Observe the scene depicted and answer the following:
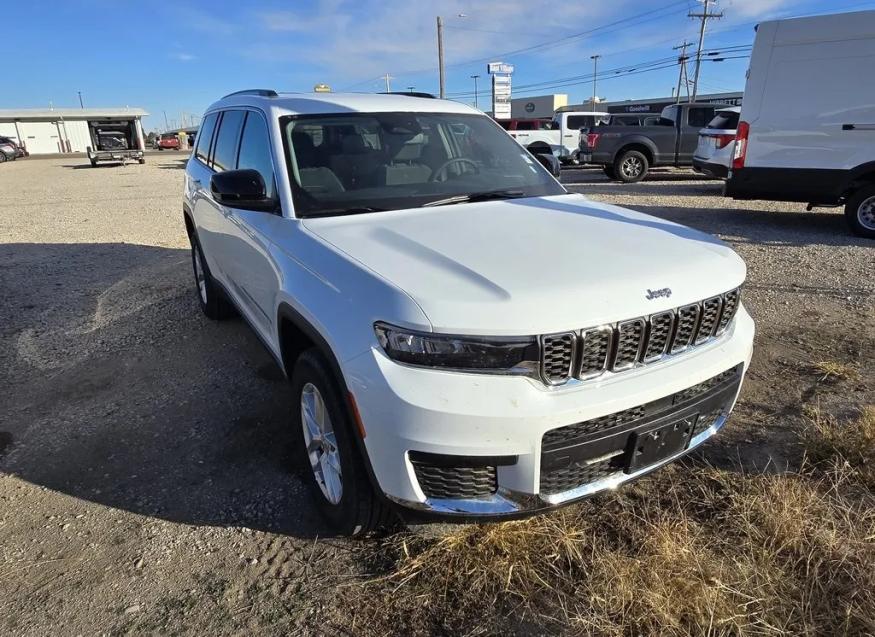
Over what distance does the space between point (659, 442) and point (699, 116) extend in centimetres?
1602

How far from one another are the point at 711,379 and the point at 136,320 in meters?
5.06

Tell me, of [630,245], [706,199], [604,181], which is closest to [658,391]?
[630,245]

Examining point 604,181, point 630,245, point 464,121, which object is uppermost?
point 464,121

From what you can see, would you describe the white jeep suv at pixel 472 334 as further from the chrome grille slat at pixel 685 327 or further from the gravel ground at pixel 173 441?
the gravel ground at pixel 173 441

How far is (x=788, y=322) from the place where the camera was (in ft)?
16.4

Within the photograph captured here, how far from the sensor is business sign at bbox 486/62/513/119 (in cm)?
3647

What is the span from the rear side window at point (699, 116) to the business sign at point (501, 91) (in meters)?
21.2

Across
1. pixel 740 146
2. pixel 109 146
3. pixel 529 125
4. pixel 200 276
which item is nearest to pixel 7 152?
pixel 109 146

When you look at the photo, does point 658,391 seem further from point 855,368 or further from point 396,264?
point 855,368

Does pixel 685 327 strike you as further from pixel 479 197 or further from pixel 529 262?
pixel 479 197

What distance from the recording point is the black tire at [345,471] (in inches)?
87.7

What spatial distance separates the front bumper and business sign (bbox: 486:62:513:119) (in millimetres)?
35862

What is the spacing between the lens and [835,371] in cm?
393

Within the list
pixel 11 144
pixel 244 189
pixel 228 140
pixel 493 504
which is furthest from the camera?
pixel 11 144
